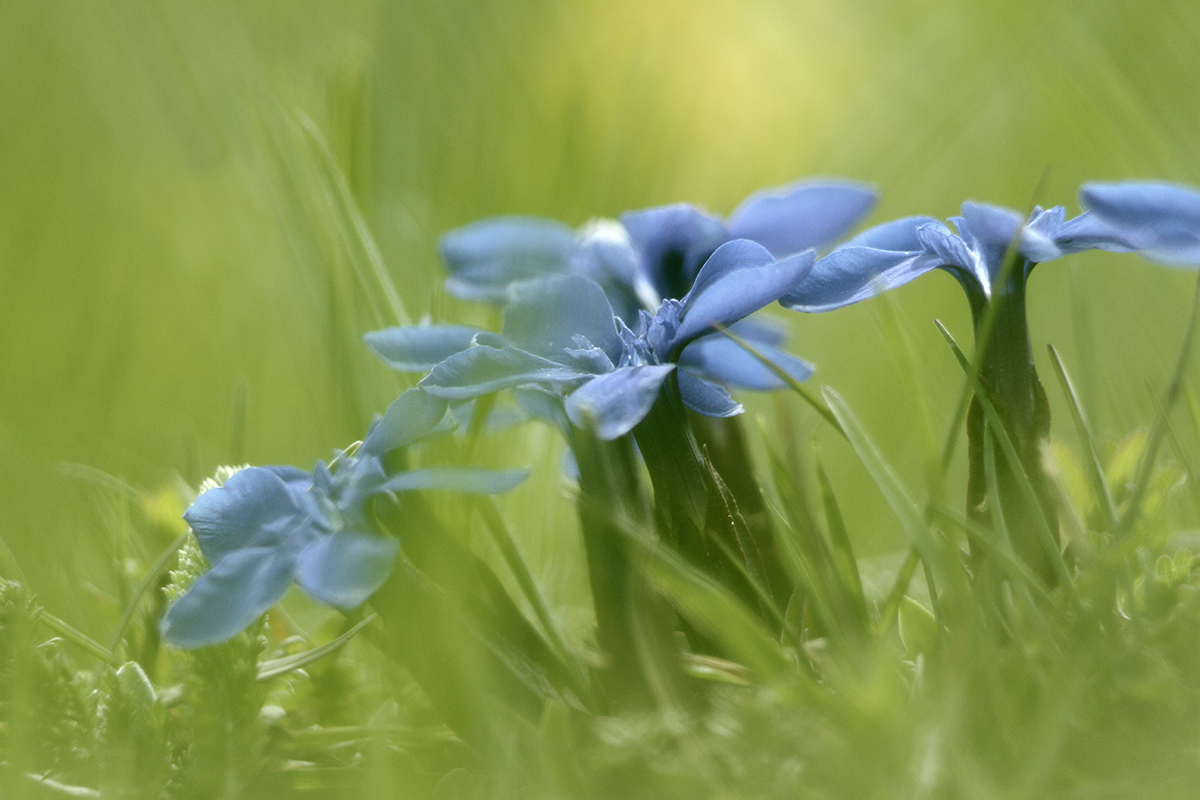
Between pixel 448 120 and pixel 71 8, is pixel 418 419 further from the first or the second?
pixel 71 8

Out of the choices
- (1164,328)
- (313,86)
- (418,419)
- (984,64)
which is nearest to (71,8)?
(313,86)

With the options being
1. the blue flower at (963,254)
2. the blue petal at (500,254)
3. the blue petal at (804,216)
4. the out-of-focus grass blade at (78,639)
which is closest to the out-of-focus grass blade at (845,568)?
the blue flower at (963,254)

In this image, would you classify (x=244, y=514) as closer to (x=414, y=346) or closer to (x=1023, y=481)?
(x=414, y=346)

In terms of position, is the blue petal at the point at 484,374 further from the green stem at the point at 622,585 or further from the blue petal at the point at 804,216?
the blue petal at the point at 804,216

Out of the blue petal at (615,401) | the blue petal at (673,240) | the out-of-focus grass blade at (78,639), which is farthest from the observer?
the blue petal at (673,240)

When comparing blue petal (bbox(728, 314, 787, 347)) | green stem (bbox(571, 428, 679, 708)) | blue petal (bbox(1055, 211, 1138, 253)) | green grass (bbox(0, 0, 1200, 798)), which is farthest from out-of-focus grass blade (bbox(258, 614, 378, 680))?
blue petal (bbox(1055, 211, 1138, 253))

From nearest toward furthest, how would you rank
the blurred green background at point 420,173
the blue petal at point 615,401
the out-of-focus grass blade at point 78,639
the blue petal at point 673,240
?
the blue petal at point 615,401, the out-of-focus grass blade at point 78,639, the blue petal at point 673,240, the blurred green background at point 420,173

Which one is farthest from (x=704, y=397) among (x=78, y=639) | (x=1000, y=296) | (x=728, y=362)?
(x=78, y=639)

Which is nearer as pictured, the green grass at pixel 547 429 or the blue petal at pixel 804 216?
the green grass at pixel 547 429
